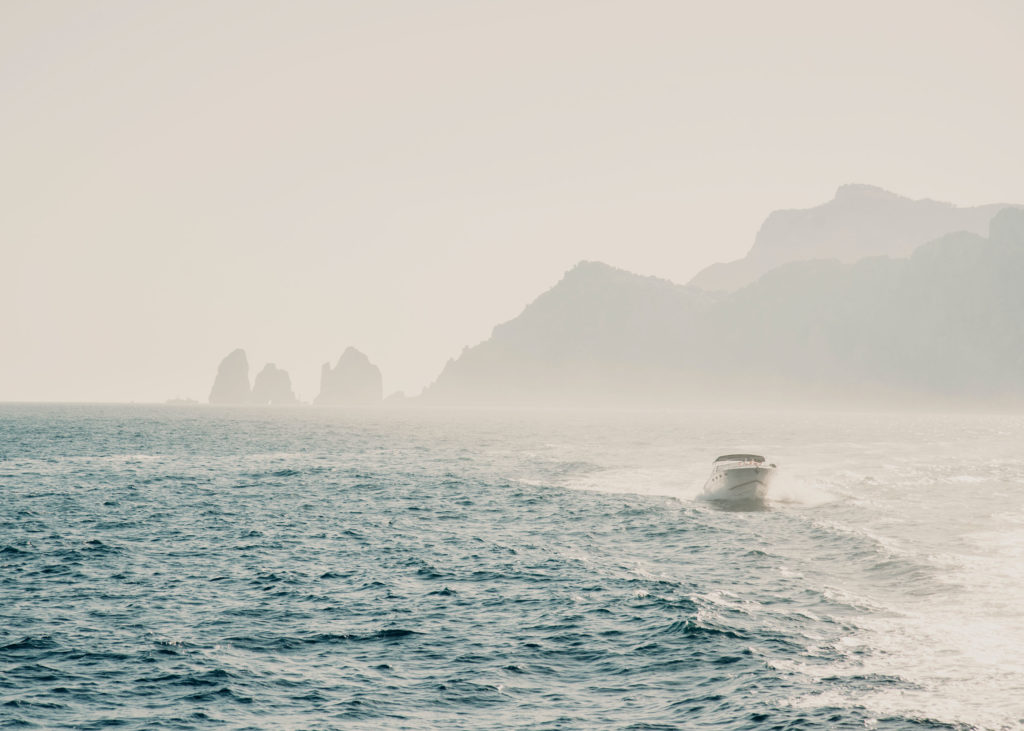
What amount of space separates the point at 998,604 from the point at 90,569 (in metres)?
31.8

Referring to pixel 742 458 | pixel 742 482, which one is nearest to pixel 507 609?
pixel 742 482

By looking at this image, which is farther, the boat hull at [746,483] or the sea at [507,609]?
the boat hull at [746,483]

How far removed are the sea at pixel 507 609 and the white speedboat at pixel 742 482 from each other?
1.56m

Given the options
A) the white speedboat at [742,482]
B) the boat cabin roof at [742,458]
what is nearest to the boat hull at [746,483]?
the white speedboat at [742,482]

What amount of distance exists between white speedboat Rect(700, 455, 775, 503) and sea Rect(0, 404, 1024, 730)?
1564 mm

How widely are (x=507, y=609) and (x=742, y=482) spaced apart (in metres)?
31.3

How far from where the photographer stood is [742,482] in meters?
54.9

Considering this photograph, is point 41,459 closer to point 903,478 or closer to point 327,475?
point 327,475

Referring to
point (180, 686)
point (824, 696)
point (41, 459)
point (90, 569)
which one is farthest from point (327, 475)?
point (824, 696)

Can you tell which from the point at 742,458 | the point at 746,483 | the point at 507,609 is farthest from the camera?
the point at 742,458

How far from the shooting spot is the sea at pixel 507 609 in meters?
18.9

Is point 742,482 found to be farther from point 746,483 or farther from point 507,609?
point 507,609

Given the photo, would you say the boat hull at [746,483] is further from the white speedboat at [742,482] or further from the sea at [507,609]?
Result: the sea at [507,609]

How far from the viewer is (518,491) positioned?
62375 millimetres
